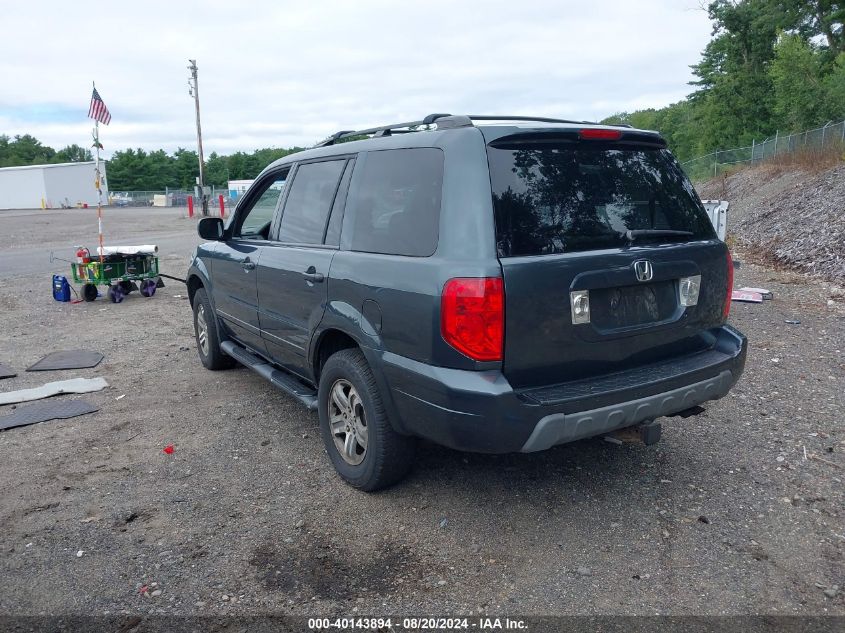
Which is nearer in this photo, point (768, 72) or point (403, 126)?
point (403, 126)

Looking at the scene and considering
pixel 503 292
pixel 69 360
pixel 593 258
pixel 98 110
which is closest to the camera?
pixel 503 292

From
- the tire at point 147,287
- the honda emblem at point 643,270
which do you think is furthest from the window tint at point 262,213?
the tire at point 147,287

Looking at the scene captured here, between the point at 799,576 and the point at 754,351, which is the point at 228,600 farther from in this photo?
the point at 754,351

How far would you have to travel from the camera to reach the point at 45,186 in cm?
6662

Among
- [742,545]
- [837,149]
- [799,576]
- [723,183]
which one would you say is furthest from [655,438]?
[723,183]

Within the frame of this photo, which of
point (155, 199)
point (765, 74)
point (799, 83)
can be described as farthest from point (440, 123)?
point (155, 199)

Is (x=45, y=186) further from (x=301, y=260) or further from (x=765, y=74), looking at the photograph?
(x=301, y=260)

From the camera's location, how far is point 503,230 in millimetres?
3139

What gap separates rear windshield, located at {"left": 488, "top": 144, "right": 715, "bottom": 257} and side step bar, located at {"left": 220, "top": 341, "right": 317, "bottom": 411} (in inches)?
73.8

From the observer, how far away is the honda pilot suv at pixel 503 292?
10.1 ft

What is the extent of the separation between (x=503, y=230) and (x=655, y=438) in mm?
1385

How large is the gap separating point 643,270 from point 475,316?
96 cm

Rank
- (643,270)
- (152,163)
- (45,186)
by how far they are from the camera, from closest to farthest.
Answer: (643,270) < (45,186) < (152,163)

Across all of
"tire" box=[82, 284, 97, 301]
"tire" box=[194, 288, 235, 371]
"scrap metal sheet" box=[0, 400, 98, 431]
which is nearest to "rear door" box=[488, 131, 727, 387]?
"tire" box=[194, 288, 235, 371]
